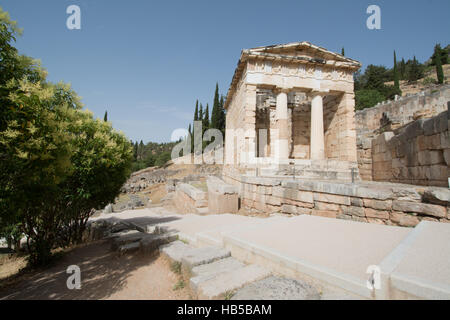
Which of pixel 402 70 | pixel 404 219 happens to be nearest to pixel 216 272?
pixel 404 219

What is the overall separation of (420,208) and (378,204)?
2.25 feet

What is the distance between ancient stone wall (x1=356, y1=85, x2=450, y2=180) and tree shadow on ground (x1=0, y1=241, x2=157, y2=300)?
11835 millimetres

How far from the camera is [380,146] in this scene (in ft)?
31.8

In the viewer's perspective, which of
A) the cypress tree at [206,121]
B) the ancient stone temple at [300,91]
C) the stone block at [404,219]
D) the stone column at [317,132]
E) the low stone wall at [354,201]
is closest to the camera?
the low stone wall at [354,201]

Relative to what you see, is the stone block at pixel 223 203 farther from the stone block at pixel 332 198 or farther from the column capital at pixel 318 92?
the column capital at pixel 318 92

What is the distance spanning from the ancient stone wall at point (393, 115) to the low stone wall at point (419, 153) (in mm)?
1621

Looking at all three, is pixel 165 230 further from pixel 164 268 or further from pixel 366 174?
pixel 366 174

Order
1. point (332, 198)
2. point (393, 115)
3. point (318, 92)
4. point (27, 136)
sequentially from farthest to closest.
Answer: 1. point (393, 115)
2. point (318, 92)
3. point (332, 198)
4. point (27, 136)

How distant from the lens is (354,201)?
493 cm

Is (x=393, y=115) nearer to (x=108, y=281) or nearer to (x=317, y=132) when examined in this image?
(x=317, y=132)

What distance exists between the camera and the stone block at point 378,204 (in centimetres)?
446

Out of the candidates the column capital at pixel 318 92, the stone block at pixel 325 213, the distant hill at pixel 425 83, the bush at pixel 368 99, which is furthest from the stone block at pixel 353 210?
the distant hill at pixel 425 83

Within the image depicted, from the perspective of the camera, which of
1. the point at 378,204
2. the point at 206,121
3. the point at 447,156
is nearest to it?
the point at 378,204
